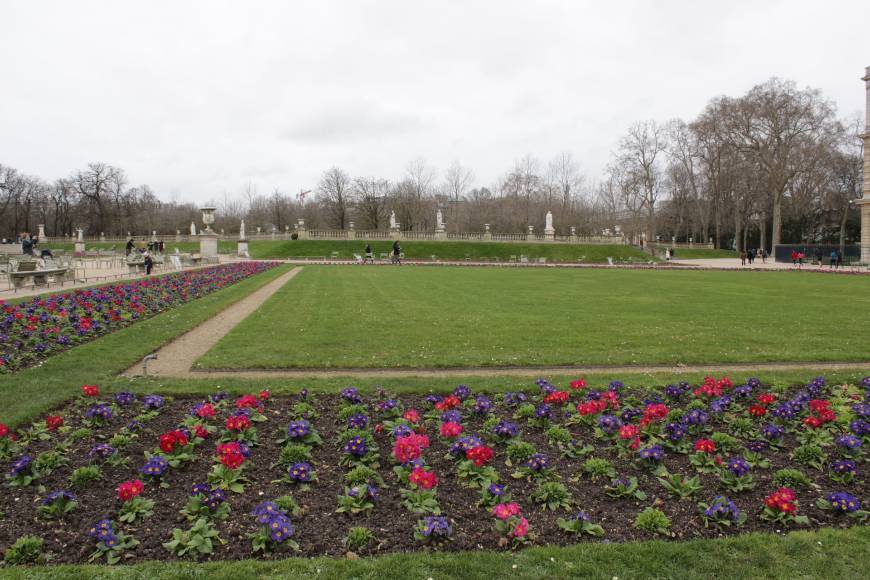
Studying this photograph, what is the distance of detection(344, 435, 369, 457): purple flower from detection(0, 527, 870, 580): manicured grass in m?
1.50

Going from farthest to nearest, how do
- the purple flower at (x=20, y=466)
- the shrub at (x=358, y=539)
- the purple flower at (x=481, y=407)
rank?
1. the purple flower at (x=481, y=407)
2. the purple flower at (x=20, y=466)
3. the shrub at (x=358, y=539)

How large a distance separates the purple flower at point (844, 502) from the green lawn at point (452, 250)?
48.5 metres

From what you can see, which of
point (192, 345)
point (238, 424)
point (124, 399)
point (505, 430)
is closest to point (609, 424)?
point (505, 430)

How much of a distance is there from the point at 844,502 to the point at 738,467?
0.73 m

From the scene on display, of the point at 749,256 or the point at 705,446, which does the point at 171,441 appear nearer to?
the point at 705,446

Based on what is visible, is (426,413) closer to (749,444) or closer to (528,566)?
(528,566)

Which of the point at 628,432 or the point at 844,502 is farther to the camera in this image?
the point at 628,432

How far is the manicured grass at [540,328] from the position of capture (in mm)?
9289

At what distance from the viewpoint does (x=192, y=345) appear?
1046 centimetres

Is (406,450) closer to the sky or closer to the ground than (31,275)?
closer to the ground

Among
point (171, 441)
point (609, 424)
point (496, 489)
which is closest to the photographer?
point (496, 489)

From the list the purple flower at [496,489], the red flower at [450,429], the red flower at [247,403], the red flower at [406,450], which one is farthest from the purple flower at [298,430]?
the purple flower at [496,489]

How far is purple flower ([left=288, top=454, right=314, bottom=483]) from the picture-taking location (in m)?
4.55

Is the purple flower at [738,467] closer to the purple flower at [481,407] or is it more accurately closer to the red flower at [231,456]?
the purple flower at [481,407]
